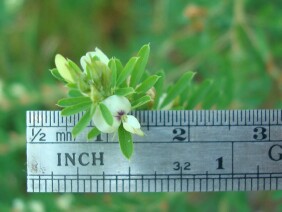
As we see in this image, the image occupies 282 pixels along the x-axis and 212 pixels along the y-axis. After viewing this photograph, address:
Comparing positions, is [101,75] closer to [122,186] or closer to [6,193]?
[122,186]

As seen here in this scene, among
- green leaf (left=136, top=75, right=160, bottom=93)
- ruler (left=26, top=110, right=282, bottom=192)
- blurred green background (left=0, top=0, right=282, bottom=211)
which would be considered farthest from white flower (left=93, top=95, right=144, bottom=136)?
blurred green background (left=0, top=0, right=282, bottom=211)

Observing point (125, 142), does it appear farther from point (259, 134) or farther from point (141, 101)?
point (259, 134)

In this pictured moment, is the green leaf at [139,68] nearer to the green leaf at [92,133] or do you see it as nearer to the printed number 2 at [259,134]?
the green leaf at [92,133]

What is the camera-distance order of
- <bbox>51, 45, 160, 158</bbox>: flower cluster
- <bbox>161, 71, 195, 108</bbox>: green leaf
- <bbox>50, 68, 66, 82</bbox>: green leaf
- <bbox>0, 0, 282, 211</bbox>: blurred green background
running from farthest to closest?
<bbox>0, 0, 282, 211</bbox>: blurred green background → <bbox>161, 71, 195, 108</bbox>: green leaf → <bbox>50, 68, 66, 82</bbox>: green leaf → <bbox>51, 45, 160, 158</bbox>: flower cluster

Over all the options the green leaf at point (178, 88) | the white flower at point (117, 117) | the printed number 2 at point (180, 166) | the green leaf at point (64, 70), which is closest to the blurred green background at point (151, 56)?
the green leaf at point (178, 88)

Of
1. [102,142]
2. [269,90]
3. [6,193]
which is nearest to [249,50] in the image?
[269,90]

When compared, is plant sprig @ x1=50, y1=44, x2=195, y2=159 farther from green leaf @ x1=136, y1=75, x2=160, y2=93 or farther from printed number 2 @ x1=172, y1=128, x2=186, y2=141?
printed number 2 @ x1=172, y1=128, x2=186, y2=141
